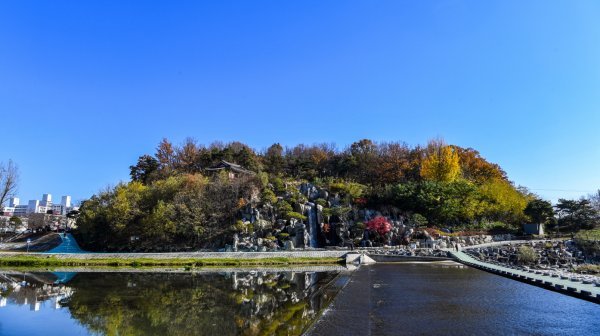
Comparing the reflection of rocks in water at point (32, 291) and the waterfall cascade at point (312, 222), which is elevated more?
the waterfall cascade at point (312, 222)

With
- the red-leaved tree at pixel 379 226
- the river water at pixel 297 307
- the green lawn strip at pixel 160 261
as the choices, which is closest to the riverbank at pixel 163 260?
the green lawn strip at pixel 160 261

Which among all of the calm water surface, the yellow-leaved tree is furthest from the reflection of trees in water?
the yellow-leaved tree

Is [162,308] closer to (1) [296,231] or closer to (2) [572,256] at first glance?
(1) [296,231]

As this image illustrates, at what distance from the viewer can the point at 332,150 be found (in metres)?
64.2

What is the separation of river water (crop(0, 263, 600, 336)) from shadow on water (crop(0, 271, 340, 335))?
31mm

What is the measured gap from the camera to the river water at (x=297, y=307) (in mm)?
8477

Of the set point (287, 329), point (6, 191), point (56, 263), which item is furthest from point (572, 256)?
point (6, 191)

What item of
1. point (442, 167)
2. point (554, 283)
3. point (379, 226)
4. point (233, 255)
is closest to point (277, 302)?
point (554, 283)

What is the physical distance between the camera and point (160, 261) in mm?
26125

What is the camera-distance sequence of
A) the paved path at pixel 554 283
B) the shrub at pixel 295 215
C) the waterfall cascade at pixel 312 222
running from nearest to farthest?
1. the paved path at pixel 554 283
2. the shrub at pixel 295 215
3. the waterfall cascade at pixel 312 222

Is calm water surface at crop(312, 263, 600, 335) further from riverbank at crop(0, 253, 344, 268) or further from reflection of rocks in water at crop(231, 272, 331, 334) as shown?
riverbank at crop(0, 253, 344, 268)

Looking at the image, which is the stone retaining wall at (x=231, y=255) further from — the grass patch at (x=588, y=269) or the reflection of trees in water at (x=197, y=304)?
the grass patch at (x=588, y=269)

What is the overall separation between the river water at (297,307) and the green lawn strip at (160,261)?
309 inches

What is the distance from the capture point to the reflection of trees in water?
9023mm
